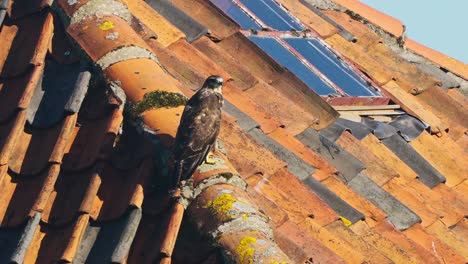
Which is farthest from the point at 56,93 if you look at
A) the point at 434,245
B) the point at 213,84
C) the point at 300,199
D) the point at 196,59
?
the point at 434,245

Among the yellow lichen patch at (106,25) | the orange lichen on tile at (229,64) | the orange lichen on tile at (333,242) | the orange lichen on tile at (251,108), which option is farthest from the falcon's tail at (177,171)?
the orange lichen on tile at (229,64)

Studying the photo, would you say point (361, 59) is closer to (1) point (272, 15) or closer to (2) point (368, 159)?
(1) point (272, 15)

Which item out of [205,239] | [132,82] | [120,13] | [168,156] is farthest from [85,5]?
[205,239]

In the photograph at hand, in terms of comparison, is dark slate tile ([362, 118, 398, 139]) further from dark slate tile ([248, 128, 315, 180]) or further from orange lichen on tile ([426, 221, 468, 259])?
dark slate tile ([248, 128, 315, 180])

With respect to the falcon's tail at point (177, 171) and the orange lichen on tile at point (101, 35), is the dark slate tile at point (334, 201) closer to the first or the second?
the orange lichen on tile at point (101, 35)

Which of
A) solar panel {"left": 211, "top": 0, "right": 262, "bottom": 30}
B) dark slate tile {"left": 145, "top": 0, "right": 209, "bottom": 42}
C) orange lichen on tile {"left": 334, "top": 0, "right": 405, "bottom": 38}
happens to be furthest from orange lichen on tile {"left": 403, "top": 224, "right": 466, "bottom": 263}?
orange lichen on tile {"left": 334, "top": 0, "right": 405, "bottom": 38}
